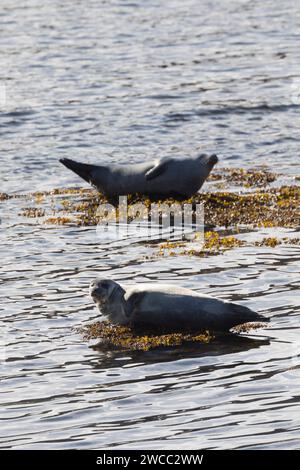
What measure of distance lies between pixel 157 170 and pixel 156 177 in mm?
89

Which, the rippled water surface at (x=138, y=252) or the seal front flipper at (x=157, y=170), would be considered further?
the seal front flipper at (x=157, y=170)

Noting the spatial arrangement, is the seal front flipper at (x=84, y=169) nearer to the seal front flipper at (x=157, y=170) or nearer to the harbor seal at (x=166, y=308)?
the seal front flipper at (x=157, y=170)

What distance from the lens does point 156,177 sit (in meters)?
14.8

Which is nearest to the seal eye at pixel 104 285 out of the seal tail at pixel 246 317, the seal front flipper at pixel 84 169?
the seal tail at pixel 246 317

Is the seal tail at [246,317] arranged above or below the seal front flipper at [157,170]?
below

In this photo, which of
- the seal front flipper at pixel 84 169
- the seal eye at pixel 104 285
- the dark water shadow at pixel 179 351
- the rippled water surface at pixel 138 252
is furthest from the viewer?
the seal front flipper at pixel 84 169

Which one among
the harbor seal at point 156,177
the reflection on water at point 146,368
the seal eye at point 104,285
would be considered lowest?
the reflection on water at point 146,368

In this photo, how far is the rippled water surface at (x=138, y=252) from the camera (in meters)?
7.77

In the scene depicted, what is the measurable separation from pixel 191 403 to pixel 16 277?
152 inches

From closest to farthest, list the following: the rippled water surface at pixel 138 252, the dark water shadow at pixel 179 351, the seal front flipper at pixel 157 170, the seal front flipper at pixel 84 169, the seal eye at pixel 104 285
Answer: the rippled water surface at pixel 138 252
the dark water shadow at pixel 179 351
the seal eye at pixel 104 285
the seal front flipper at pixel 157 170
the seal front flipper at pixel 84 169

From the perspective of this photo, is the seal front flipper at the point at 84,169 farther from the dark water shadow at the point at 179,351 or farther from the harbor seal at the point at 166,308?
the dark water shadow at the point at 179,351

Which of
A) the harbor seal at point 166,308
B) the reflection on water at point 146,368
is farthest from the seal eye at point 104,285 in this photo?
the reflection on water at point 146,368
